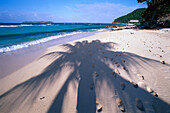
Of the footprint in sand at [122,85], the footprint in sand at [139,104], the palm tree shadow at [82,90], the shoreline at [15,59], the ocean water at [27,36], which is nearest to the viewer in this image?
the footprint in sand at [139,104]

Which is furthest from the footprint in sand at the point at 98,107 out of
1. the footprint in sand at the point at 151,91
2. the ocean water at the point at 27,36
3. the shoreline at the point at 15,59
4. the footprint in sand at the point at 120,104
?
the ocean water at the point at 27,36

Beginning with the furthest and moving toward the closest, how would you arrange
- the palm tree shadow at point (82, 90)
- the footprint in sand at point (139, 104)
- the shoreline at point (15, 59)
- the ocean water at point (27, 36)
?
the ocean water at point (27, 36), the shoreline at point (15, 59), the palm tree shadow at point (82, 90), the footprint in sand at point (139, 104)

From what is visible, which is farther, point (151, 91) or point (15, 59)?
point (15, 59)

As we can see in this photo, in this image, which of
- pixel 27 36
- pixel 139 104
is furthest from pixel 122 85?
pixel 27 36

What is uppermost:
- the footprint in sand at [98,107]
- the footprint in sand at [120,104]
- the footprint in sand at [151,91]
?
the footprint in sand at [151,91]

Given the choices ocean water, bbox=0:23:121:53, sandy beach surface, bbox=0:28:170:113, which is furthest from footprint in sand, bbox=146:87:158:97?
ocean water, bbox=0:23:121:53

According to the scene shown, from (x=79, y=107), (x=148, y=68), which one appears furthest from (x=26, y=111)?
(x=148, y=68)

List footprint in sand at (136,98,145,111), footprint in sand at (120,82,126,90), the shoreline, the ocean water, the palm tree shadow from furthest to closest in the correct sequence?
the ocean water
the shoreline
footprint in sand at (120,82,126,90)
the palm tree shadow
footprint in sand at (136,98,145,111)

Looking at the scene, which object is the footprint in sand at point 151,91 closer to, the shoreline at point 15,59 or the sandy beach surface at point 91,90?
the sandy beach surface at point 91,90

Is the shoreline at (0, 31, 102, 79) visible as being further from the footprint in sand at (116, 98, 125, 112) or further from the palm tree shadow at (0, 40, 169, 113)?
the footprint in sand at (116, 98, 125, 112)

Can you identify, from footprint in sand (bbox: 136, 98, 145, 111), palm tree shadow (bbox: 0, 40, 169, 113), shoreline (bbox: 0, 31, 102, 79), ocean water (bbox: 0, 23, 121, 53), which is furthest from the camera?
ocean water (bbox: 0, 23, 121, 53)

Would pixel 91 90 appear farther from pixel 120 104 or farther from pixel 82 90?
pixel 120 104

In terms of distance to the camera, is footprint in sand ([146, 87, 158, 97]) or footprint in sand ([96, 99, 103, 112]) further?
footprint in sand ([146, 87, 158, 97])

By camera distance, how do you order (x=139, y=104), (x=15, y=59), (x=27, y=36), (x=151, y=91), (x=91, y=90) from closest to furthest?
1. (x=139, y=104)
2. (x=151, y=91)
3. (x=91, y=90)
4. (x=15, y=59)
5. (x=27, y=36)
